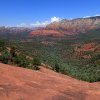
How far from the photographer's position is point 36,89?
22.1 meters

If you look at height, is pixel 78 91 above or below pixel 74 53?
above

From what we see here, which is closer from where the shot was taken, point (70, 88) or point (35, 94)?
point (35, 94)

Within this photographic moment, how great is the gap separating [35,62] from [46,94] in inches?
1385

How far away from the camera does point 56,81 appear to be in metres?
26.0

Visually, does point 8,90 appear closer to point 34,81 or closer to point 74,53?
point 34,81

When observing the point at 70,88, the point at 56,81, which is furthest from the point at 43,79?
the point at 70,88

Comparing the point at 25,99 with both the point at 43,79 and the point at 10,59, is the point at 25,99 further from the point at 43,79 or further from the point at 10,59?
the point at 10,59

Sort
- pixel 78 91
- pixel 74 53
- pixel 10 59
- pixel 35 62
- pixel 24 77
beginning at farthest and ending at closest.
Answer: pixel 74 53
pixel 35 62
pixel 10 59
pixel 24 77
pixel 78 91

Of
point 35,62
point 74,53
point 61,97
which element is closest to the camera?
point 61,97

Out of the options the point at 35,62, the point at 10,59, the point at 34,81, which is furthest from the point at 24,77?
the point at 35,62

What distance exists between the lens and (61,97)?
21328 mm

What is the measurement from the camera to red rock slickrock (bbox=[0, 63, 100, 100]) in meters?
20.6

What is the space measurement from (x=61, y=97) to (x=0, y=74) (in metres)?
6.01

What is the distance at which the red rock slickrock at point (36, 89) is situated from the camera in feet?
67.7
